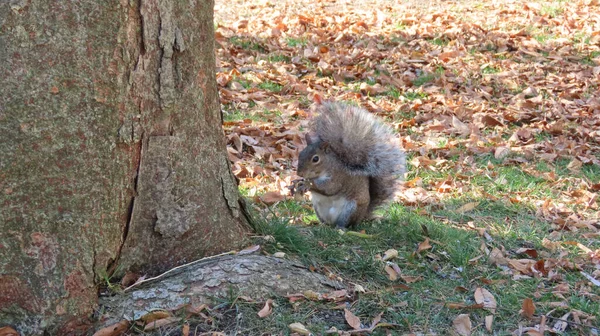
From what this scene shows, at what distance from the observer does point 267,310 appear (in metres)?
2.63

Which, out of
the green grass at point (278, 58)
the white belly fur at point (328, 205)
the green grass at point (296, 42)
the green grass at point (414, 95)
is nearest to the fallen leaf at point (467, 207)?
the white belly fur at point (328, 205)

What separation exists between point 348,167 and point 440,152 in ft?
5.60

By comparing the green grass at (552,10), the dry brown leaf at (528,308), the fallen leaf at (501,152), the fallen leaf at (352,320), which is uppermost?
the green grass at (552,10)

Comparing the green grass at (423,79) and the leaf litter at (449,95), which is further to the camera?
the green grass at (423,79)

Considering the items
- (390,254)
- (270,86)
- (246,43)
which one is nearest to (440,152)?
(270,86)

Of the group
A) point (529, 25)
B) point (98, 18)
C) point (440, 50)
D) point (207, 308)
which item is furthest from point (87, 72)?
point (529, 25)

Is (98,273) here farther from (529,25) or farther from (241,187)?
(529,25)

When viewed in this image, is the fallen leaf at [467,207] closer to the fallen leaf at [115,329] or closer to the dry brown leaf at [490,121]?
the dry brown leaf at [490,121]

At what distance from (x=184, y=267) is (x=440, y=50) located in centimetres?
569

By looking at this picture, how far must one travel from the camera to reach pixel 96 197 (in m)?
2.40

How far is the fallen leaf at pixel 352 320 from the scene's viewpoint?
105 inches

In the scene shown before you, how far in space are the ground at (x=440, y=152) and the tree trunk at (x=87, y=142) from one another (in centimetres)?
44

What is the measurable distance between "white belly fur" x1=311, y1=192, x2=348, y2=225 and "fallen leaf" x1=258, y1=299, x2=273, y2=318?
46.7 inches

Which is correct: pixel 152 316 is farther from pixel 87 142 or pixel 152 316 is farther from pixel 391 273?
pixel 391 273
